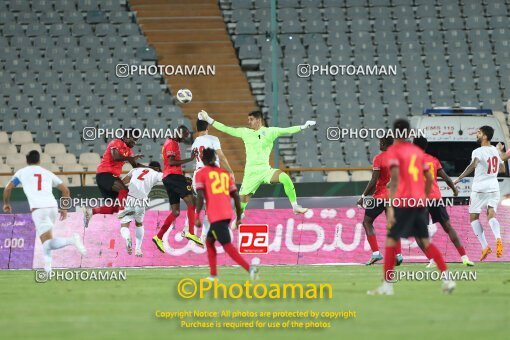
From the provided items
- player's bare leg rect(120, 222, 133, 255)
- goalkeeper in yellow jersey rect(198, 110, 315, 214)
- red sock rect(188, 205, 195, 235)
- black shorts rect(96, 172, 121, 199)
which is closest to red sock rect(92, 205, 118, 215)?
player's bare leg rect(120, 222, 133, 255)

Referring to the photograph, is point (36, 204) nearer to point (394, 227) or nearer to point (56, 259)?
point (56, 259)

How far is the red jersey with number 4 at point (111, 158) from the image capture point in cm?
2166

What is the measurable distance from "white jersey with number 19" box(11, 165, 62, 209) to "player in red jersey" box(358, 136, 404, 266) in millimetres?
5219

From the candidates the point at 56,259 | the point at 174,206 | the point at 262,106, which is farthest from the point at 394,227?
the point at 262,106

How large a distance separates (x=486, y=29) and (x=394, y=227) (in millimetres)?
26799

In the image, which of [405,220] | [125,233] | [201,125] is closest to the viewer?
[405,220]

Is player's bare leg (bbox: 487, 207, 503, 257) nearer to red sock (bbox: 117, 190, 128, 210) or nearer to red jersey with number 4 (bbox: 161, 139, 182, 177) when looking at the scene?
red jersey with number 4 (bbox: 161, 139, 182, 177)

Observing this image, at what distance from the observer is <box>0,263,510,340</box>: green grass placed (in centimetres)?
1007

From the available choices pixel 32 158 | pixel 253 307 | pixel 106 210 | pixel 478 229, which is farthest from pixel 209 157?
pixel 478 229

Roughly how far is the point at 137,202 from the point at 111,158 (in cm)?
103

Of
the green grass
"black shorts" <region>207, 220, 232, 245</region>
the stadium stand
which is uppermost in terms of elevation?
the stadium stand

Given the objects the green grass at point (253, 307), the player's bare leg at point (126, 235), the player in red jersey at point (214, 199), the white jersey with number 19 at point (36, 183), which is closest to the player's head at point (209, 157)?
the player in red jersey at point (214, 199)

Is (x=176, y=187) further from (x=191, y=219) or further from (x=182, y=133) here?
(x=182, y=133)

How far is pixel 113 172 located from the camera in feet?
72.3
